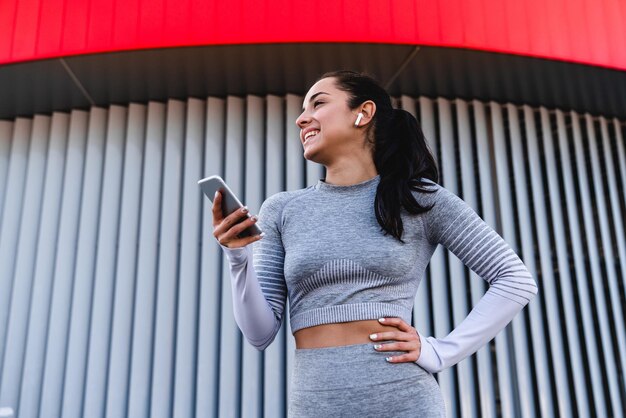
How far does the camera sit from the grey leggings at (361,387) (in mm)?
1428

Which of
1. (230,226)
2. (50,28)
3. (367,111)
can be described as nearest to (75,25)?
(50,28)

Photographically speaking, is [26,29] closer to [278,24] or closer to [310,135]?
[278,24]

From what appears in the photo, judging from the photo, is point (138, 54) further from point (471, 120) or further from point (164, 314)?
point (471, 120)

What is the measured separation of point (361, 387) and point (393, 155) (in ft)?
2.27

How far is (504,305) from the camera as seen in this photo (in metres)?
1.62

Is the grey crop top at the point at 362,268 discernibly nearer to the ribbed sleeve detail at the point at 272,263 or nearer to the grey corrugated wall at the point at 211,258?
the ribbed sleeve detail at the point at 272,263

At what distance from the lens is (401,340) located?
59.1 inches

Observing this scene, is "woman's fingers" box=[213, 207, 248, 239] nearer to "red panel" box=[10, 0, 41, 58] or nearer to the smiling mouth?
the smiling mouth

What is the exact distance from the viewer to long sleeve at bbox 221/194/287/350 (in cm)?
→ 153

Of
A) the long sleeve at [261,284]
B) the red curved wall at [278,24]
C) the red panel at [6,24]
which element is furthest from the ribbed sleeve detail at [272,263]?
the red panel at [6,24]

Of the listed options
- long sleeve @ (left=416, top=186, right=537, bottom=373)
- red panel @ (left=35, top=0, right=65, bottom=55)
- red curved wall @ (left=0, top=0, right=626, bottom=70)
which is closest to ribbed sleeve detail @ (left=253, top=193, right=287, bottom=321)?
long sleeve @ (left=416, top=186, right=537, bottom=373)

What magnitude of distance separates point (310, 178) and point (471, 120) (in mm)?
1245

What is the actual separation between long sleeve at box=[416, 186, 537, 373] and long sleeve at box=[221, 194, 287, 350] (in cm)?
41

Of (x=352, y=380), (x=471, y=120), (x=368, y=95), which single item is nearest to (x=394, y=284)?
(x=352, y=380)
